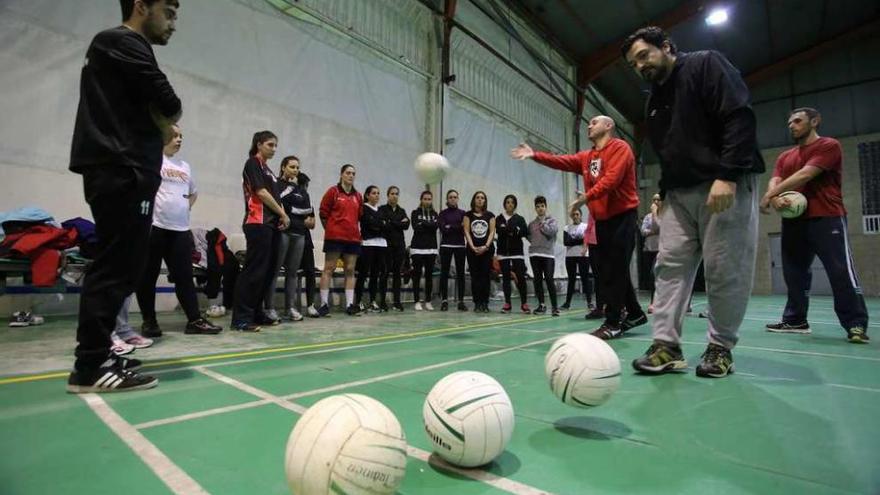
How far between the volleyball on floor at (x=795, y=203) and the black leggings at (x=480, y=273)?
403cm

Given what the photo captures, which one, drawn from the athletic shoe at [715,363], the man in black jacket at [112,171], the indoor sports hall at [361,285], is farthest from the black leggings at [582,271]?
the man in black jacket at [112,171]

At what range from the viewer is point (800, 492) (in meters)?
1.18

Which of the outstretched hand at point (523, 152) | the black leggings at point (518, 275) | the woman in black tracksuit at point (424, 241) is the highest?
the outstretched hand at point (523, 152)

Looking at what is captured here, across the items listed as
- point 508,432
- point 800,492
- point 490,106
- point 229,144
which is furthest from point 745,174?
point 490,106

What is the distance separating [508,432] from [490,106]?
1169 cm

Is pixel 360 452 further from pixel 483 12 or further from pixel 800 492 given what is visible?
pixel 483 12

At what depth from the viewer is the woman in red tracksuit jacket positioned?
6211mm

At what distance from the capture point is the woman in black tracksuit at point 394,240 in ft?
23.2

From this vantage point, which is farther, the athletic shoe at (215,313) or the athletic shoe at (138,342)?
the athletic shoe at (215,313)

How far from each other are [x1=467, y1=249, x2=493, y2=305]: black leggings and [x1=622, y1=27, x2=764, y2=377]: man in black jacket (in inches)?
180

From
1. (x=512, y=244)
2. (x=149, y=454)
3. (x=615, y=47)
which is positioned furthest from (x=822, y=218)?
(x=615, y=47)

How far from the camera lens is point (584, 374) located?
5.56 feet

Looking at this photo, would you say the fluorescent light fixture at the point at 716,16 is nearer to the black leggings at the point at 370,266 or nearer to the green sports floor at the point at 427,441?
the black leggings at the point at 370,266

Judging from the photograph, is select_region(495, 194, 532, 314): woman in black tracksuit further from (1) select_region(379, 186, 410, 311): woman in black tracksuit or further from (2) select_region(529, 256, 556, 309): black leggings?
(1) select_region(379, 186, 410, 311): woman in black tracksuit
